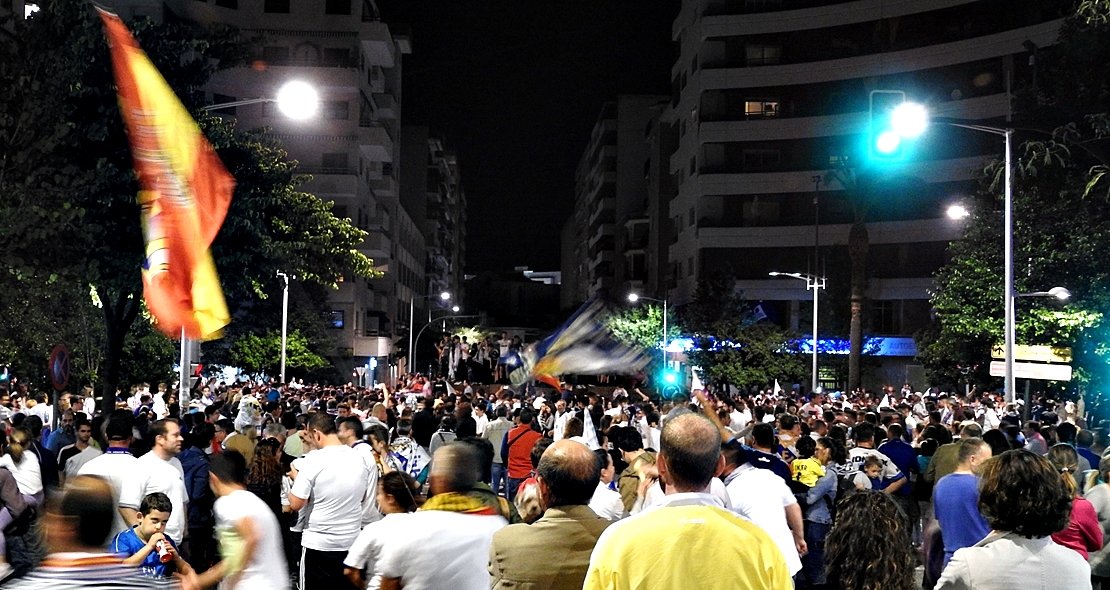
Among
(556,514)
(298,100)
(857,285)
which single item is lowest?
(556,514)

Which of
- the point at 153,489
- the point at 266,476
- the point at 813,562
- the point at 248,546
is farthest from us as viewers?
the point at 266,476

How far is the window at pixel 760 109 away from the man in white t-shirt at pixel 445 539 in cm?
6588

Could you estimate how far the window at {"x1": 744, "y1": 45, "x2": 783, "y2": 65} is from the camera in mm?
69688

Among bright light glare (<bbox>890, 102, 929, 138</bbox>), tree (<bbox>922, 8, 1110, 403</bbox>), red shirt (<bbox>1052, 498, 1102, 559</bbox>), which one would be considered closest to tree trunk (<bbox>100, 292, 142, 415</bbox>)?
bright light glare (<bbox>890, 102, 929, 138</bbox>)

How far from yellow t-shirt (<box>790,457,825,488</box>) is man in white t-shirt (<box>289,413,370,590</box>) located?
3793 millimetres

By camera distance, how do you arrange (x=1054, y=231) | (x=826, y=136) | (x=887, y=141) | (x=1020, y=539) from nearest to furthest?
(x=1020, y=539) → (x=887, y=141) → (x=1054, y=231) → (x=826, y=136)

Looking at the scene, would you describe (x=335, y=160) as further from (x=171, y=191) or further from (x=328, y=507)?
(x=328, y=507)

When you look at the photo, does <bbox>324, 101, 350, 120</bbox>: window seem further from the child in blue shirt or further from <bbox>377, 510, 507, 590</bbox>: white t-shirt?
<bbox>377, 510, 507, 590</bbox>: white t-shirt

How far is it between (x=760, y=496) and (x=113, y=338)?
17.9 m

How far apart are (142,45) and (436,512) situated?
18.0 m

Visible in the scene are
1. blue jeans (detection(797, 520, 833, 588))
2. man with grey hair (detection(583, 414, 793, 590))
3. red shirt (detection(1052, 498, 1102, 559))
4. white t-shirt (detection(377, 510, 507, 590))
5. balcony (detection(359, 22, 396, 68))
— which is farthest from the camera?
balcony (detection(359, 22, 396, 68))

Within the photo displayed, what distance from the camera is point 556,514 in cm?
→ 496

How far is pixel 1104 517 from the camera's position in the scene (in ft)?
26.4

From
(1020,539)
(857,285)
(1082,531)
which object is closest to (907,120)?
(1082,531)
